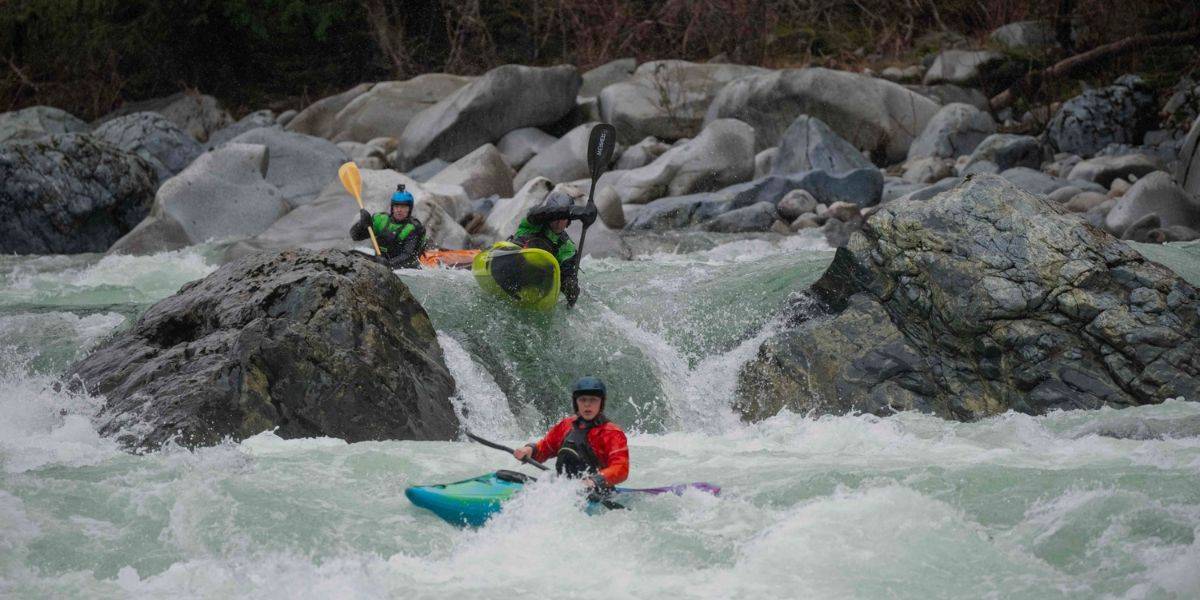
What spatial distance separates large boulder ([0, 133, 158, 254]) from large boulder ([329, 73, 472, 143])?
15.1 feet

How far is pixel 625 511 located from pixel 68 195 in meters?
10.0

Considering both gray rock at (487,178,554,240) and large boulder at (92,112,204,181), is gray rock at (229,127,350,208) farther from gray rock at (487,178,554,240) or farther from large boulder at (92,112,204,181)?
gray rock at (487,178,554,240)

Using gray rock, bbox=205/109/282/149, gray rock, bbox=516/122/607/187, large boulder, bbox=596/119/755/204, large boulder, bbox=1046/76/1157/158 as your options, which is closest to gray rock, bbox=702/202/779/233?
Answer: large boulder, bbox=596/119/755/204

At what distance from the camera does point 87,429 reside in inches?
228

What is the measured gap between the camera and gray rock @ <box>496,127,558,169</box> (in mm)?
15914

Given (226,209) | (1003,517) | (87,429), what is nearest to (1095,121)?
(226,209)

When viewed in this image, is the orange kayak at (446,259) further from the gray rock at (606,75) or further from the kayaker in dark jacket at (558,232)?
the gray rock at (606,75)

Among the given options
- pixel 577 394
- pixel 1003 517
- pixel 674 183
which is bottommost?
pixel 674 183

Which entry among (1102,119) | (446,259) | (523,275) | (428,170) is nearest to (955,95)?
(1102,119)

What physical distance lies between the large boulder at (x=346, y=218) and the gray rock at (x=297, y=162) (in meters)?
1.13

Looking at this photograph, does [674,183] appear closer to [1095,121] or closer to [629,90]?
[629,90]

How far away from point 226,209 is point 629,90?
6174 mm

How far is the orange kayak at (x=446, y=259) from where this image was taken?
30.5 feet

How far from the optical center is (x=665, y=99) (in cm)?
1644
